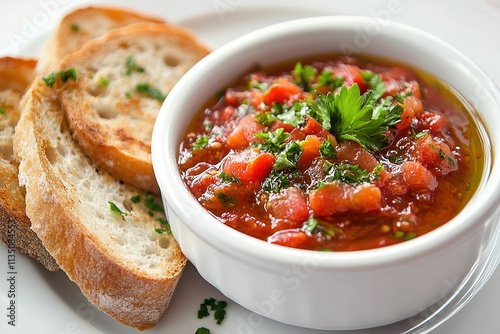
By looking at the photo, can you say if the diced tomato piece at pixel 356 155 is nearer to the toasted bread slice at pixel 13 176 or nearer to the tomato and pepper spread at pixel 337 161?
the tomato and pepper spread at pixel 337 161

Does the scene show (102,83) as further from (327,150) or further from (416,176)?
(416,176)

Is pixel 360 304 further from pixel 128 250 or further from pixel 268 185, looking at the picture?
pixel 128 250

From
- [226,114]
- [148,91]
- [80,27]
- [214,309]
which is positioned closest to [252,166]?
[226,114]

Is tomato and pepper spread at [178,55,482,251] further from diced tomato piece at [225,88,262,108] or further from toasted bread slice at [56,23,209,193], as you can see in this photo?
toasted bread slice at [56,23,209,193]

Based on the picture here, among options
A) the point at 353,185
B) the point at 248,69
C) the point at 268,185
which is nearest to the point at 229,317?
the point at 268,185

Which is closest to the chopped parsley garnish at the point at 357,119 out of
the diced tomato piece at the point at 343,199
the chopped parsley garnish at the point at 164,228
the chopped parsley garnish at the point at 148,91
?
the diced tomato piece at the point at 343,199

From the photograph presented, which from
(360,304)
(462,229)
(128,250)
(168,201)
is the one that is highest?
(462,229)

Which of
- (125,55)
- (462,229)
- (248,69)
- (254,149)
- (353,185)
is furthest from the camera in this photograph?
(125,55)
